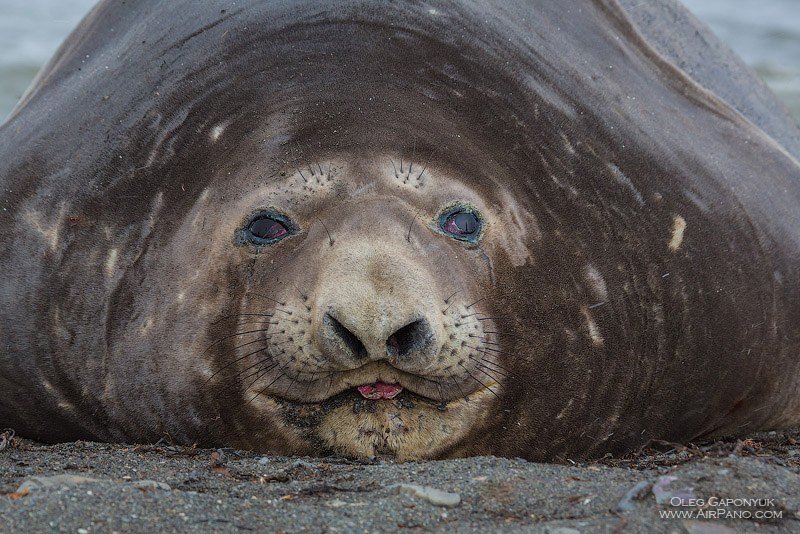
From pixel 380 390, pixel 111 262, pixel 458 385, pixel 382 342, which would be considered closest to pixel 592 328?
pixel 458 385

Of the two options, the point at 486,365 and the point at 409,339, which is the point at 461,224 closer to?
the point at 486,365

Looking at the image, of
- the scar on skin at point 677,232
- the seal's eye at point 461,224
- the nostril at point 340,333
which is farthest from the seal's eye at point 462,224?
the scar on skin at point 677,232

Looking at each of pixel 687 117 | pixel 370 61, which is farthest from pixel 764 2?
pixel 370 61

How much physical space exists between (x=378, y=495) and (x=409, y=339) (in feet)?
1.70

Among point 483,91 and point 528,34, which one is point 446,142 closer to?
point 483,91

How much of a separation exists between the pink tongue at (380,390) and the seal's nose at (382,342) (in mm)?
197

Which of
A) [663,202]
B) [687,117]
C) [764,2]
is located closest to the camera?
[663,202]

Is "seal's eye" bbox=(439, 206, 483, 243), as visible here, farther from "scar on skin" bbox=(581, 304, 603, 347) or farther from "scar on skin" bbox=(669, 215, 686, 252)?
"scar on skin" bbox=(669, 215, 686, 252)

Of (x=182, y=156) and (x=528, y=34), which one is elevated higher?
(x=528, y=34)

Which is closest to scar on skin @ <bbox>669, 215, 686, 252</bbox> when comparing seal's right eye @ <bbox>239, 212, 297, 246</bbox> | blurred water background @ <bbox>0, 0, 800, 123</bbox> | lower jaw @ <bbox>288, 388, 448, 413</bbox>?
lower jaw @ <bbox>288, 388, 448, 413</bbox>

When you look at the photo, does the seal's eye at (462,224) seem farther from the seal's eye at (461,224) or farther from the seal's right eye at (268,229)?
the seal's right eye at (268,229)

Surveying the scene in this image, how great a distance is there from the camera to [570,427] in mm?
4996

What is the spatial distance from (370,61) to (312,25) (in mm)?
300

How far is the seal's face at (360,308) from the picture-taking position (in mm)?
4230
